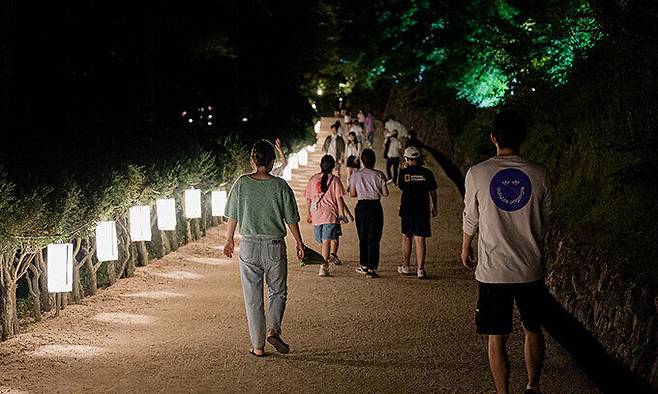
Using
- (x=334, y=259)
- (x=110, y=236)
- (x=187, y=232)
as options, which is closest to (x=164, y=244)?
(x=187, y=232)

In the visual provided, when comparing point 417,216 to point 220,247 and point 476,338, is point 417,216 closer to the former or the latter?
point 476,338

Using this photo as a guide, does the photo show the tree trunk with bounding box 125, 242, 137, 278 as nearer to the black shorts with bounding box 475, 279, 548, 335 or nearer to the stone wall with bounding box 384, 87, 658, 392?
the stone wall with bounding box 384, 87, 658, 392

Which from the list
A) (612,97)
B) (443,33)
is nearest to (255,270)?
(612,97)

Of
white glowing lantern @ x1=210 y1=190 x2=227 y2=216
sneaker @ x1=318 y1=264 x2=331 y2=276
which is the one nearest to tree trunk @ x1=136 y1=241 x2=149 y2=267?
sneaker @ x1=318 y1=264 x2=331 y2=276

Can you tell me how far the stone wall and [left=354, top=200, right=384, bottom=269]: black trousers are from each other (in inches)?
103

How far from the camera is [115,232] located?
1096 cm

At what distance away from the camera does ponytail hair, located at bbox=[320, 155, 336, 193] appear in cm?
1246

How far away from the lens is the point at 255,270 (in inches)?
310

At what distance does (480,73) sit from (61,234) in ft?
73.5

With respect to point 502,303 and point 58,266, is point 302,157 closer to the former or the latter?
point 58,266

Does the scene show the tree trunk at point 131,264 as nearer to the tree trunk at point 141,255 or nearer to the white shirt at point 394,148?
the tree trunk at point 141,255

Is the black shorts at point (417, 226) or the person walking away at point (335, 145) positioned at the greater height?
the person walking away at point (335, 145)

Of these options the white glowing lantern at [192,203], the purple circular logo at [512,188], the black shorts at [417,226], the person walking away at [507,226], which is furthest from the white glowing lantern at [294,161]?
the purple circular logo at [512,188]

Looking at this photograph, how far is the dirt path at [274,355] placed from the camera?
7.18m
